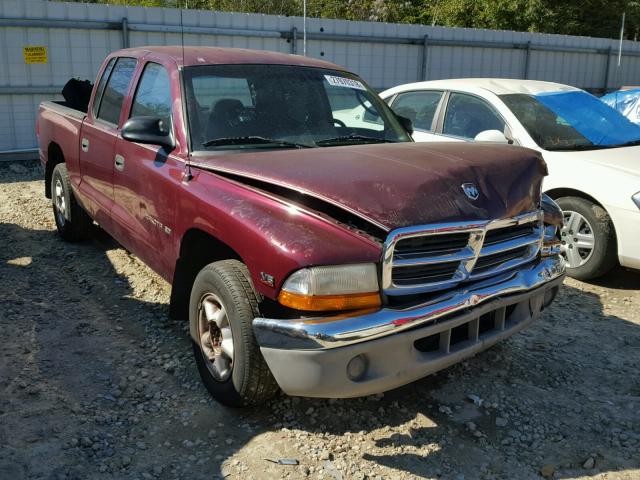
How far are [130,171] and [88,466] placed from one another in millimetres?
2065

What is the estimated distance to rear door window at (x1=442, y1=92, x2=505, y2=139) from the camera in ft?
20.9

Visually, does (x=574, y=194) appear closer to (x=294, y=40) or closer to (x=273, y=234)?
(x=273, y=234)

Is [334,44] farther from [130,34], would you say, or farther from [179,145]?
[179,145]

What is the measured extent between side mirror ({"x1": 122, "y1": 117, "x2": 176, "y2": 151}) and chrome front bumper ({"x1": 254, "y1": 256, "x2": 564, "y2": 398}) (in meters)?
1.49

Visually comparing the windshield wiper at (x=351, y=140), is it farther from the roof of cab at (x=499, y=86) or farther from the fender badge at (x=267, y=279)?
the roof of cab at (x=499, y=86)

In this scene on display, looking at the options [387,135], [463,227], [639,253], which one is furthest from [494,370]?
[639,253]

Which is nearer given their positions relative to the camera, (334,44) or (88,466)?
(88,466)

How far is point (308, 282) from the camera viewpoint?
2.76m

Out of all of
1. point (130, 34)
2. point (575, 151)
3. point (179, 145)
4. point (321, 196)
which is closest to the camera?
point (321, 196)

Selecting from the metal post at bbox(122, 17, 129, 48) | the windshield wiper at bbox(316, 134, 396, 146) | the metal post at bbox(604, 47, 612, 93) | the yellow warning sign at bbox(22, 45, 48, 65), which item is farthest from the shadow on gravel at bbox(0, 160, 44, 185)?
the metal post at bbox(604, 47, 612, 93)

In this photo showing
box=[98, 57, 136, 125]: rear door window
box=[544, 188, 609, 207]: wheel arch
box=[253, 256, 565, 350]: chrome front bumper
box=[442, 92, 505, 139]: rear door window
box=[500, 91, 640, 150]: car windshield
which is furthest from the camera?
box=[442, 92, 505, 139]: rear door window

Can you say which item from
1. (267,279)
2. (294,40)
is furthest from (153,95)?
(294,40)

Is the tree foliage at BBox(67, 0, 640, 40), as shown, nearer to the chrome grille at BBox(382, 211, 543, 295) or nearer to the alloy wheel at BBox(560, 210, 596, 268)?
the alloy wheel at BBox(560, 210, 596, 268)

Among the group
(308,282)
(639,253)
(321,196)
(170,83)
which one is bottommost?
(639,253)
